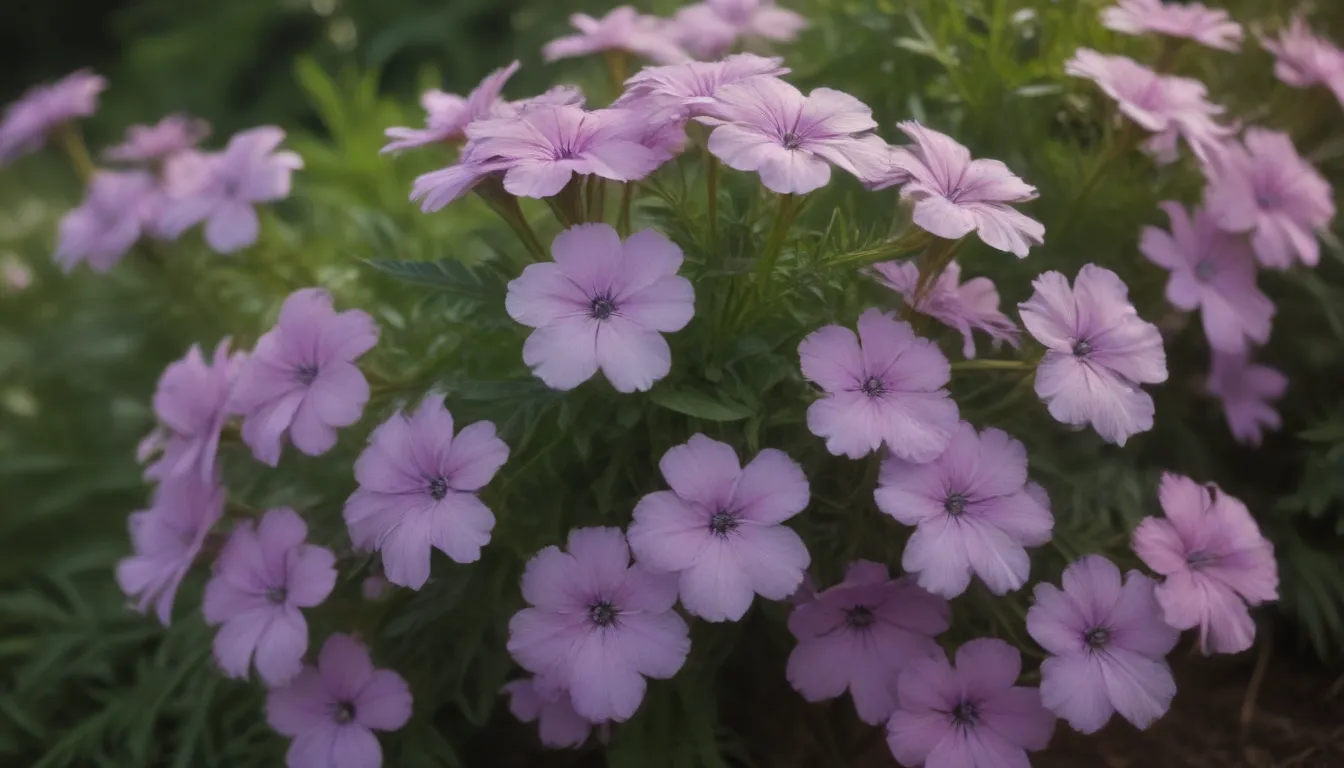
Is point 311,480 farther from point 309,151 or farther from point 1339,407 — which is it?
point 1339,407

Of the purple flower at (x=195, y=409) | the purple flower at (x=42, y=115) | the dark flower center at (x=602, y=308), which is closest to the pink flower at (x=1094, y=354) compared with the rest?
the dark flower center at (x=602, y=308)

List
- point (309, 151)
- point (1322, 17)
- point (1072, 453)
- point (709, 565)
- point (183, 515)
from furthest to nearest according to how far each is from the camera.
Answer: point (309, 151) < point (1322, 17) < point (1072, 453) < point (183, 515) < point (709, 565)

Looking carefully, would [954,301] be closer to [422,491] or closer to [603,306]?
[603,306]

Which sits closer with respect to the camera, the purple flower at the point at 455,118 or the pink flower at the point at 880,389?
the pink flower at the point at 880,389

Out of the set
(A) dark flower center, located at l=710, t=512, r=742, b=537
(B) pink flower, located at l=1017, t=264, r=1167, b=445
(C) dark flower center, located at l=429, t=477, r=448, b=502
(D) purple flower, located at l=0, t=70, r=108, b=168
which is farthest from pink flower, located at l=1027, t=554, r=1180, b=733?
(D) purple flower, located at l=0, t=70, r=108, b=168

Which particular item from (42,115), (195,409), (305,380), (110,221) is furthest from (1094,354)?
(42,115)

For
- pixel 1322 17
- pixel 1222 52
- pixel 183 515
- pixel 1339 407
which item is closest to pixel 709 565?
pixel 183 515

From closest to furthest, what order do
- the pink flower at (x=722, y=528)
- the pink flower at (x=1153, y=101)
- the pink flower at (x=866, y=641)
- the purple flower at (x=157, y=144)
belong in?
the pink flower at (x=722, y=528), the pink flower at (x=866, y=641), the pink flower at (x=1153, y=101), the purple flower at (x=157, y=144)

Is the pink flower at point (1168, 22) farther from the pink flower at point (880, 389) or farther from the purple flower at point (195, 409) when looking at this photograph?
the purple flower at point (195, 409)
